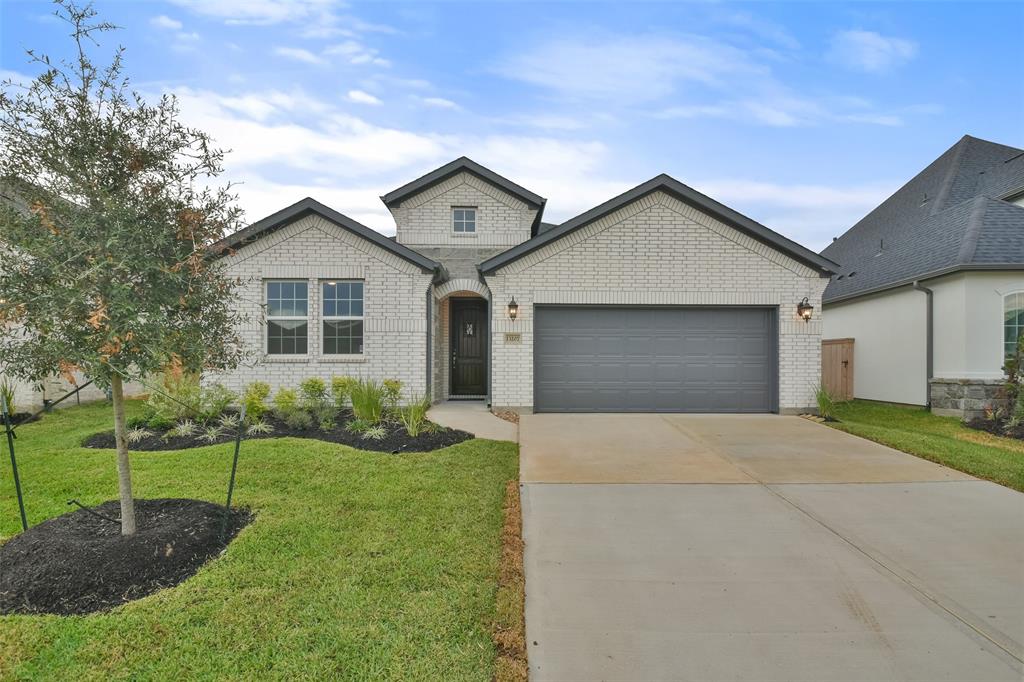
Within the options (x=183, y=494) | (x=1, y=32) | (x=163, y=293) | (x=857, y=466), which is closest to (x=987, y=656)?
(x=857, y=466)

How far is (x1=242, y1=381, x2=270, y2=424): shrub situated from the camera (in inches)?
355

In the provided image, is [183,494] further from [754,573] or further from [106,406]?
[106,406]

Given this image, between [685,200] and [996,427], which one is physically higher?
[685,200]

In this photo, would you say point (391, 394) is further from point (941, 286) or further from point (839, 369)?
point (839, 369)

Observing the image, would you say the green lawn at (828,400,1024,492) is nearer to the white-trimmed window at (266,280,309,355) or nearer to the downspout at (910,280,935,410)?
the downspout at (910,280,935,410)

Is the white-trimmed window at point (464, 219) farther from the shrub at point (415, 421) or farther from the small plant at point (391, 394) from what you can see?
the shrub at point (415, 421)

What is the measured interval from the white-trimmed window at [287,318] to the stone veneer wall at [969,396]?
14.3 meters

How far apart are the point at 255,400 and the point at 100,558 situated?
6026 mm

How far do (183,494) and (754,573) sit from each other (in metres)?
5.39

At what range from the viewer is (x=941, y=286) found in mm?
11664

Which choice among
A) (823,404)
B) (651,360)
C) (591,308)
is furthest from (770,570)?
(823,404)

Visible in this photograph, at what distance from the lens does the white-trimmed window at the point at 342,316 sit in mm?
10953

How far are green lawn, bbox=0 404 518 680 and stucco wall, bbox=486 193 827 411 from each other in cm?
535

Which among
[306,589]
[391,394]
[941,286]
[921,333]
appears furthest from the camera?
[921,333]
